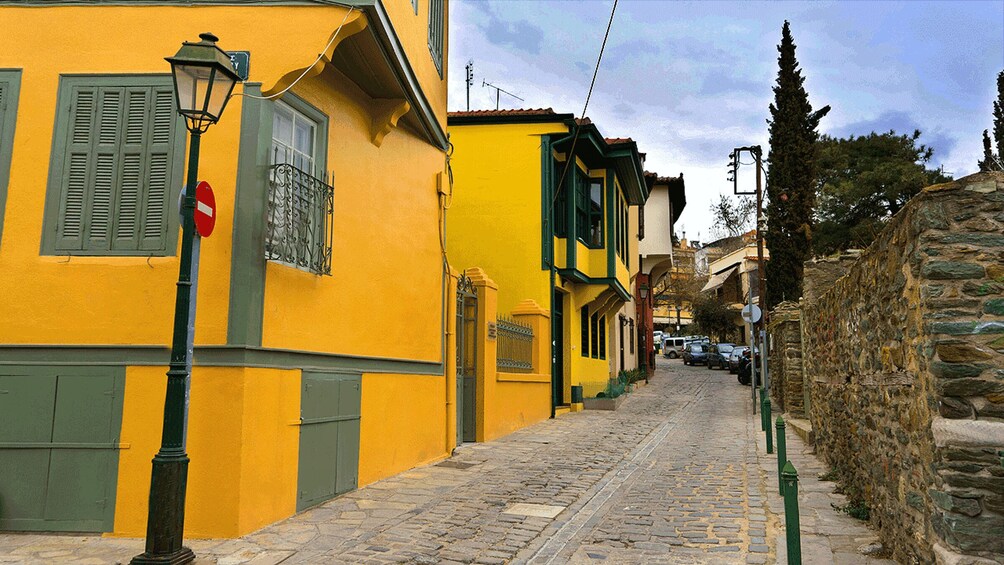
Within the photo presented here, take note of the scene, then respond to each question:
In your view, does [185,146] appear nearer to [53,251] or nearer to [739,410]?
[53,251]

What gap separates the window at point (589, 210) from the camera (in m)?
19.2

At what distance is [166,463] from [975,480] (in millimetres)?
5130

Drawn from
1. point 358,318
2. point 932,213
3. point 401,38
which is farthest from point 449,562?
point 401,38

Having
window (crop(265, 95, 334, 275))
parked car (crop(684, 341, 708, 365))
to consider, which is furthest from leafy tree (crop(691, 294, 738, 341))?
window (crop(265, 95, 334, 275))

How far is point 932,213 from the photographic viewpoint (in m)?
4.52

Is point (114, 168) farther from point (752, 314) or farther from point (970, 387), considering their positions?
point (752, 314)

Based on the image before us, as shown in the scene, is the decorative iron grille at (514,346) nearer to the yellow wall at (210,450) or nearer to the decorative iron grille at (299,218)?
the decorative iron grille at (299,218)

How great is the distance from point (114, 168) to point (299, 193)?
1.69 metres

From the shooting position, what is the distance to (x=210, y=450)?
631 cm

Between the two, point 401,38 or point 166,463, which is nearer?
point 166,463

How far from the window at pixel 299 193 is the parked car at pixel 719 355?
3596 centimetres

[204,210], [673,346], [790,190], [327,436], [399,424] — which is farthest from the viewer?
[673,346]

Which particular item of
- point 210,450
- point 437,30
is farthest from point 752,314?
point 210,450

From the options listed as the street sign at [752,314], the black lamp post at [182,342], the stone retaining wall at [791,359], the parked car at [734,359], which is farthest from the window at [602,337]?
the black lamp post at [182,342]
